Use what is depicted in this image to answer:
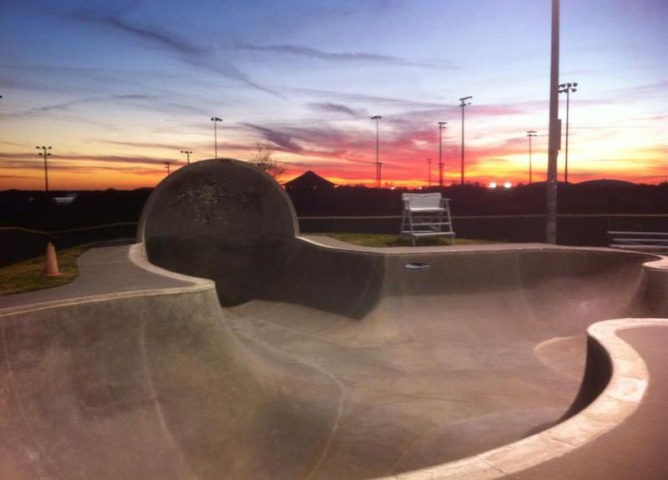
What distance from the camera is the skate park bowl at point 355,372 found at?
4051mm

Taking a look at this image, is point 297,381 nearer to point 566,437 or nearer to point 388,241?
point 566,437

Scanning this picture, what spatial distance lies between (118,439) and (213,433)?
106 centimetres

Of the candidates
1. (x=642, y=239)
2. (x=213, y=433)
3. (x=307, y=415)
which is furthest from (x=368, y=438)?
(x=642, y=239)

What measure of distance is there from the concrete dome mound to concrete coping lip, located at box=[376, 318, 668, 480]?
1026 cm

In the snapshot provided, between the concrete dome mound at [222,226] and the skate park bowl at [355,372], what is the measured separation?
1.41m

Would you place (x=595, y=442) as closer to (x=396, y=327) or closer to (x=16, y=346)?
(x=16, y=346)

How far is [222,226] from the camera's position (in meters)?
14.1

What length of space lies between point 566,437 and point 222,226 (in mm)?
12227

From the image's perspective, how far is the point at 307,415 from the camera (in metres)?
6.40

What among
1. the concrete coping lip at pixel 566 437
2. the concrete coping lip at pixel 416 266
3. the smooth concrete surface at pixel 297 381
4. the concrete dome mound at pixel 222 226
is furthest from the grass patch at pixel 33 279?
the concrete coping lip at pixel 566 437

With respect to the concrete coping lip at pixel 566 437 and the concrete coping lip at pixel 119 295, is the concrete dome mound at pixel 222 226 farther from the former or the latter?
the concrete coping lip at pixel 566 437

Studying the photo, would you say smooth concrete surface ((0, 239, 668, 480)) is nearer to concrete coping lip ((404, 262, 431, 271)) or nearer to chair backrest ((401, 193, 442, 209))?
concrete coping lip ((404, 262, 431, 271))

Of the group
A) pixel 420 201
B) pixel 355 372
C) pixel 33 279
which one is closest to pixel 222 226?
pixel 420 201

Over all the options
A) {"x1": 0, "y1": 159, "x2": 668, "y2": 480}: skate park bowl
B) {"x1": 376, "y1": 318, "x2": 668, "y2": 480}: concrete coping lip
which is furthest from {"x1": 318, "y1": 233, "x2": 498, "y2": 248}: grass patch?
{"x1": 376, "y1": 318, "x2": 668, "y2": 480}: concrete coping lip
